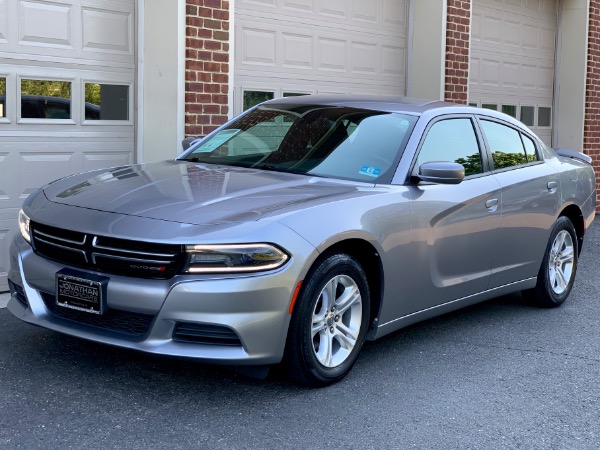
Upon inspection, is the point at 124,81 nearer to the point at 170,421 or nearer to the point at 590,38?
the point at 170,421

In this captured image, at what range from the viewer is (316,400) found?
15.6 feet

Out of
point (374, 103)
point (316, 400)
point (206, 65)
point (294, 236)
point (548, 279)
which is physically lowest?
point (316, 400)

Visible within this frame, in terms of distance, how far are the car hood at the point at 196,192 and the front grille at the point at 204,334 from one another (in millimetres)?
500

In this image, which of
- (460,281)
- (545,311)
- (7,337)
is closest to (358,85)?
(545,311)

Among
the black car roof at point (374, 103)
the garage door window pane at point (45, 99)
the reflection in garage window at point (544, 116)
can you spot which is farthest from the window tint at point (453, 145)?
the reflection in garage window at point (544, 116)

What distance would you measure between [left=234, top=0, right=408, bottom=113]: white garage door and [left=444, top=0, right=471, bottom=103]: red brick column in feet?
1.93

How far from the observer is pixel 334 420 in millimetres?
4496

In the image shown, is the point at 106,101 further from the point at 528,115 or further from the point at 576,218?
the point at 528,115

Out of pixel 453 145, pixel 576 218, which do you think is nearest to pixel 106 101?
pixel 453 145

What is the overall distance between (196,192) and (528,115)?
1046 centimetres

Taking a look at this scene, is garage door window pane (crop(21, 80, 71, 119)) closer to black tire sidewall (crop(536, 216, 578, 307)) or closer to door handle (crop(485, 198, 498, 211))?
door handle (crop(485, 198, 498, 211))

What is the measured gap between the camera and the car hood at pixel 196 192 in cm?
462

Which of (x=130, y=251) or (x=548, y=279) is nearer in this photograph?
(x=130, y=251)

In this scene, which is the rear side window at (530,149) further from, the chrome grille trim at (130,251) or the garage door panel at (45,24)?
the garage door panel at (45,24)
